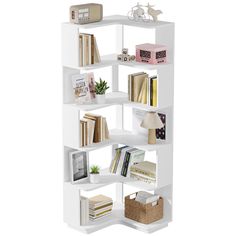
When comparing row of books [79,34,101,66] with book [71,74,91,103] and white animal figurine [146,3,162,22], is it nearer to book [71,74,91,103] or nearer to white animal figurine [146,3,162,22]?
book [71,74,91,103]

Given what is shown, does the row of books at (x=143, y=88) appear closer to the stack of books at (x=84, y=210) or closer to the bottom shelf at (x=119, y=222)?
the stack of books at (x=84, y=210)

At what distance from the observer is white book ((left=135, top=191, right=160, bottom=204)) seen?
27.6 feet

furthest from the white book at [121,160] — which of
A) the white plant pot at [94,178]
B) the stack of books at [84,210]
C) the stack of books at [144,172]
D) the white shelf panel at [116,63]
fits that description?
the white shelf panel at [116,63]

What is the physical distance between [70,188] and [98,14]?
1.52m

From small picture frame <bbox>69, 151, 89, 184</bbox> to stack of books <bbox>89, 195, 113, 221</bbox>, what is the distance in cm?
26

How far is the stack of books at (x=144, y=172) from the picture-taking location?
8391mm

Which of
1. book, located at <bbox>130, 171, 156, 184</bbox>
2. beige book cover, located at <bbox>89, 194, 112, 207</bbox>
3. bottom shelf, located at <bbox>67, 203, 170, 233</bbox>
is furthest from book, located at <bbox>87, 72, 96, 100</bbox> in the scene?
bottom shelf, located at <bbox>67, 203, 170, 233</bbox>

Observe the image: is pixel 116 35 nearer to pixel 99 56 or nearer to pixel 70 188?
pixel 99 56

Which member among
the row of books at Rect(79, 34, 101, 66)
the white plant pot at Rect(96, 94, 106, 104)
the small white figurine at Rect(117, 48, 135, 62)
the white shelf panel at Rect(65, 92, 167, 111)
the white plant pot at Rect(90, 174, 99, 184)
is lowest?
the white plant pot at Rect(90, 174, 99, 184)

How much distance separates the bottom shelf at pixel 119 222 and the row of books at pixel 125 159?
1.26ft

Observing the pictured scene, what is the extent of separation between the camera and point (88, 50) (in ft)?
26.3

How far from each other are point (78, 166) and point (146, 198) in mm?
666

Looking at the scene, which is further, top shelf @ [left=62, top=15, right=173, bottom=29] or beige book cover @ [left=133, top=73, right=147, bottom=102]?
beige book cover @ [left=133, top=73, right=147, bottom=102]

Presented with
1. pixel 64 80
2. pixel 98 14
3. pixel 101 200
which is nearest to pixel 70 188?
pixel 101 200
